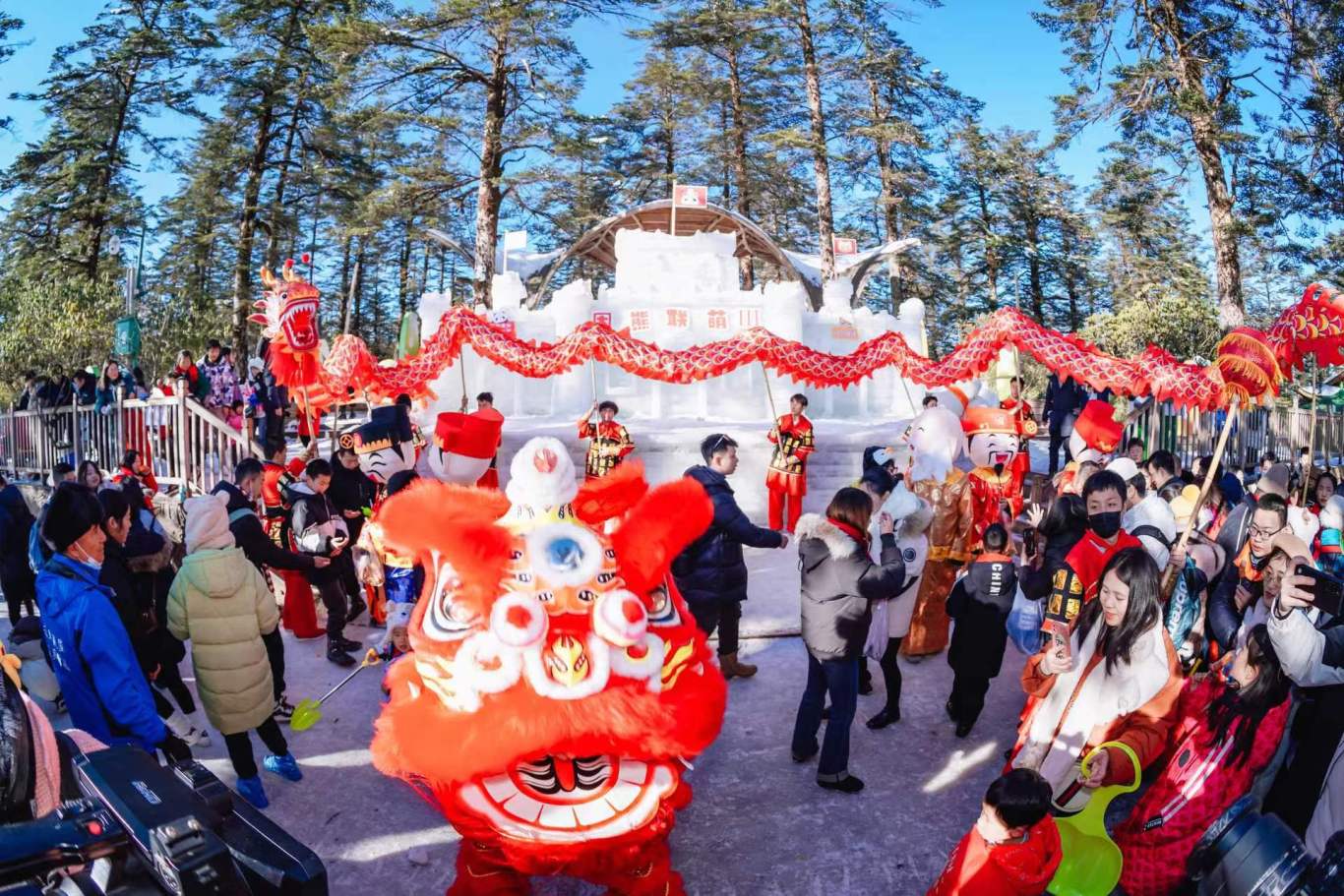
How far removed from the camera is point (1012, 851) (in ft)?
8.32

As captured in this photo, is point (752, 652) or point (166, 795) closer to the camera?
point (166, 795)

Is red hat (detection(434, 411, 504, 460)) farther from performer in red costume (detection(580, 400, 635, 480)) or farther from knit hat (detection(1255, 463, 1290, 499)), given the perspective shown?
knit hat (detection(1255, 463, 1290, 499))

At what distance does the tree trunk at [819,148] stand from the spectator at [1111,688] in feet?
60.7

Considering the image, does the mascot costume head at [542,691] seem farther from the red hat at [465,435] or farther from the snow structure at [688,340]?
the snow structure at [688,340]

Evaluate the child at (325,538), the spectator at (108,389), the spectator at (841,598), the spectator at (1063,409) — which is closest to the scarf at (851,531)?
the spectator at (841,598)

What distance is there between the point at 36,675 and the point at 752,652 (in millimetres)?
3919

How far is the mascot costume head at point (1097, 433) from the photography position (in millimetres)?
6871

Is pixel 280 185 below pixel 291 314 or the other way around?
the other way around

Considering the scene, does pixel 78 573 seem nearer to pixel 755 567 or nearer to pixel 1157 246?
pixel 755 567

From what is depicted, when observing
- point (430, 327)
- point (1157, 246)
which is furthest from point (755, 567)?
point (1157, 246)

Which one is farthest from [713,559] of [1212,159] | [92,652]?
[1212,159]

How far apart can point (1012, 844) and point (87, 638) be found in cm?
309

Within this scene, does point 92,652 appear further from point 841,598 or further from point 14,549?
point 14,549

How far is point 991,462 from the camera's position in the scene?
704 cm
